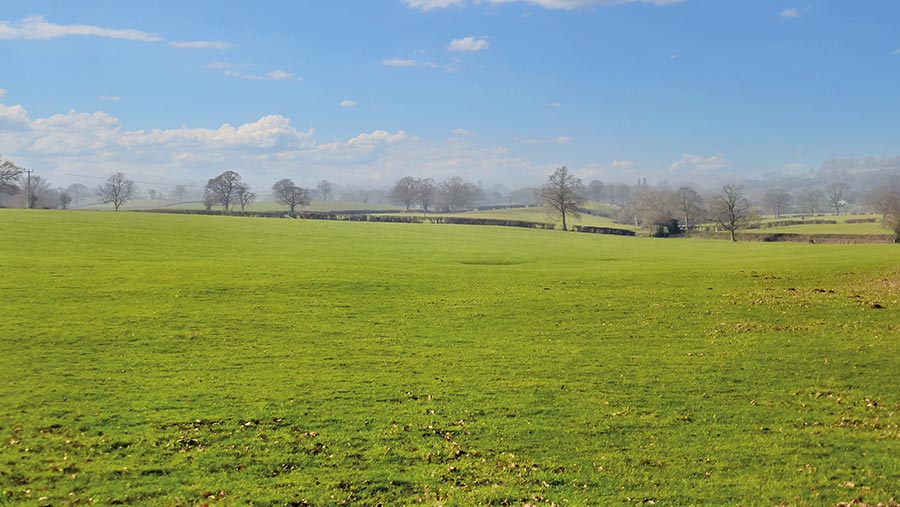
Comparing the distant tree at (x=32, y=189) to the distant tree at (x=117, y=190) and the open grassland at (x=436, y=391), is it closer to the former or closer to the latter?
the distant tree at (x=117, y=190)

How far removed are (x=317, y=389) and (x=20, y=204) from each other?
178m

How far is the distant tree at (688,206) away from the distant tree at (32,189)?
14113cm

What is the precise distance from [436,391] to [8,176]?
133633mm

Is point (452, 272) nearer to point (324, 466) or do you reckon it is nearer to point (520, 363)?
point (520, 363)

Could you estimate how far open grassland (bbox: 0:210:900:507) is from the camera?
11.1 m

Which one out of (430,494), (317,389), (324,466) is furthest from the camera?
(317,389)

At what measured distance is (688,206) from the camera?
143375 mm

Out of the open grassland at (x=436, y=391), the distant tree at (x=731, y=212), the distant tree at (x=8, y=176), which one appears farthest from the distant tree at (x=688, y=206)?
the distant tree at (x=8, y=176)

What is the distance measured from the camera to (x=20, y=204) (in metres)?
158

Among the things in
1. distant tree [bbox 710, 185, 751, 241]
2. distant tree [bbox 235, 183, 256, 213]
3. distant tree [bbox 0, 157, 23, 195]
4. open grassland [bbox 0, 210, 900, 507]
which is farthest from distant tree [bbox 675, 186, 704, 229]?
distant tree [bbox 0, 157, 23, 195]

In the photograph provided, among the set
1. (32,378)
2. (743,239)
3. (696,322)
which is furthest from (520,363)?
(743,239)

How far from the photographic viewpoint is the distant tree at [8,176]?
116 m

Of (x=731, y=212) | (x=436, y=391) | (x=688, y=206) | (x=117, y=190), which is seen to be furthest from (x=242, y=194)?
(x=436, y=391)

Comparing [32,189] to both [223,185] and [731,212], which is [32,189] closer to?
[223,185]
